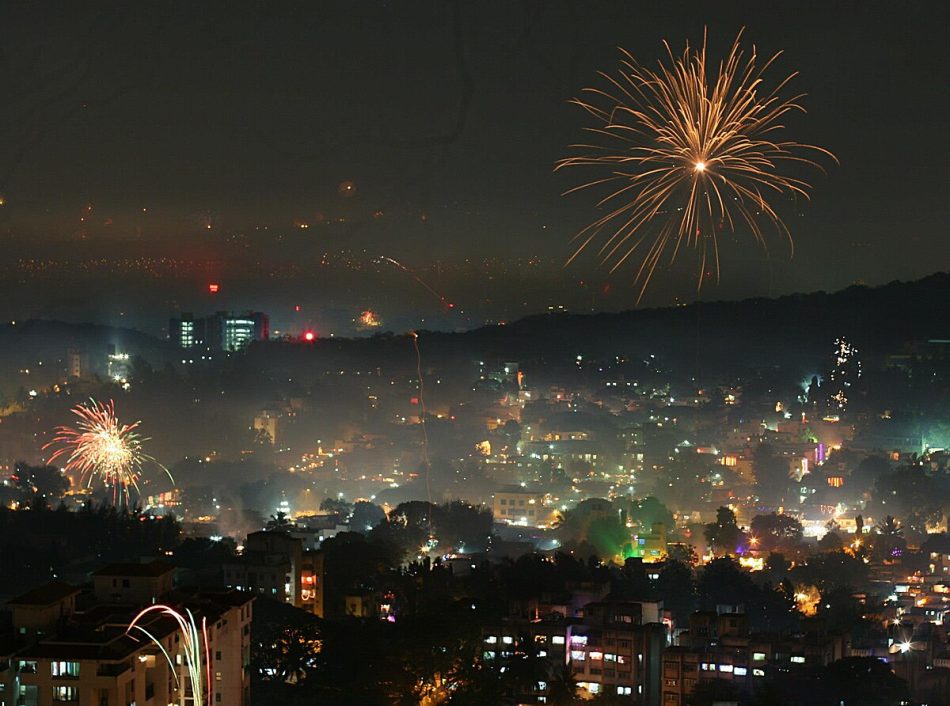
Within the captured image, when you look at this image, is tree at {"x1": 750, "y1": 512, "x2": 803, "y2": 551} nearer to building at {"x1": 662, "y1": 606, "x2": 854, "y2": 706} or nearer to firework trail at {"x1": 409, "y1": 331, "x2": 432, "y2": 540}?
firework trail at {"x1": 409, "y1": 331, "x2": 432, "y2": 540}

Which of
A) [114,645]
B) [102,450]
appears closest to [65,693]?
[114,645]

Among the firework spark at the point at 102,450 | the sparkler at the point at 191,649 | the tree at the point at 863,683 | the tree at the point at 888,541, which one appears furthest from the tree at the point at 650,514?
the sparkler at the point at 191,649

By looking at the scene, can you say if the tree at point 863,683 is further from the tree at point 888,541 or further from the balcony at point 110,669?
the tree at point 888,541

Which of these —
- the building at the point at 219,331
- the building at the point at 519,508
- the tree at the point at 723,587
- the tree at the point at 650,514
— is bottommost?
the tree at the point at 723,587

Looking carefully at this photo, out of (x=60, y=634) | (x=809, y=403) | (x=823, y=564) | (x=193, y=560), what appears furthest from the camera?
(x=809, y=403)

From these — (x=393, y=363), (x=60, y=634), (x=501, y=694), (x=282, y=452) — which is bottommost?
(x=501, y=694)

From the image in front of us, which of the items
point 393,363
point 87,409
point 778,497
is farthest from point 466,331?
point 778,497

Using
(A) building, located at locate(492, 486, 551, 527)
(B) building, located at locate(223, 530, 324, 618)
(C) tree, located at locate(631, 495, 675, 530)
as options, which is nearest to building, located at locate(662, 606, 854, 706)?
(B) building, located at locate(223, 530, 324, 618)

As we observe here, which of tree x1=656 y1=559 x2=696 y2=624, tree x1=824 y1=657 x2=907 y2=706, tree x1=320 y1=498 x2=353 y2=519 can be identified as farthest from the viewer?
tree x1=320 y1=498 x2=353 y2=519

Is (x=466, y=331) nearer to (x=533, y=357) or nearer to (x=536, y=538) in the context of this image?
(x=533, y=357)
